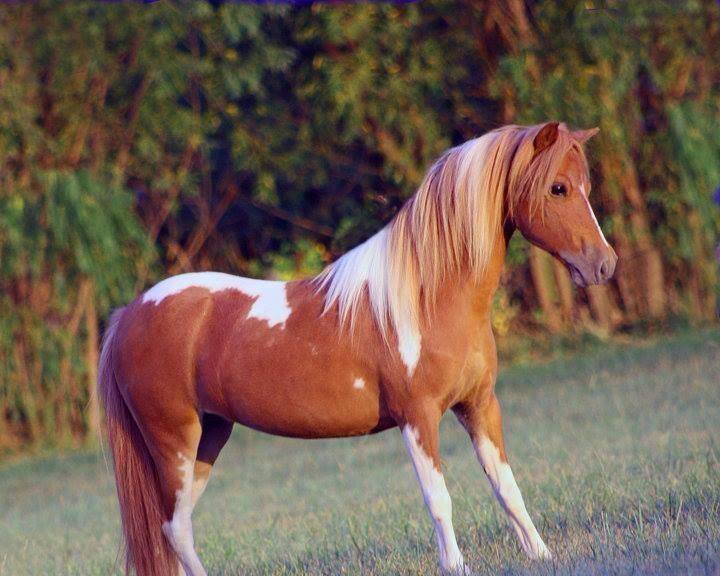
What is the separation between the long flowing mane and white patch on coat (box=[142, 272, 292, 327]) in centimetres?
31

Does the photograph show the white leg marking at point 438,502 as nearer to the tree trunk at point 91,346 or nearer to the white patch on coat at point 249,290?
the white patch on coat at point 249,290

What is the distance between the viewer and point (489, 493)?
7.48m

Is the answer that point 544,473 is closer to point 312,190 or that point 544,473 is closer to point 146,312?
point 146,312

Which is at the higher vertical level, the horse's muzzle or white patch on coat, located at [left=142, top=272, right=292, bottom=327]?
the horse's muzzle

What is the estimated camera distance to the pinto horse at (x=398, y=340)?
461 cm

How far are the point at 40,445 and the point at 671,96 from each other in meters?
7.94

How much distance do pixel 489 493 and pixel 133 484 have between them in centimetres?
274

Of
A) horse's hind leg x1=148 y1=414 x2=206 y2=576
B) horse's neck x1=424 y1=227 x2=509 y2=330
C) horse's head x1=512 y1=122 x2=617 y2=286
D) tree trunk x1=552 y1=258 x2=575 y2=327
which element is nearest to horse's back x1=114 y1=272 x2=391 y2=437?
horse's hind leg x1=148 y1=414 x2=206 y2=576

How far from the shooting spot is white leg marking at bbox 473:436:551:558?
4.69 meters

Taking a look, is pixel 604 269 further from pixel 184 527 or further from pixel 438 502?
pixel 184 527

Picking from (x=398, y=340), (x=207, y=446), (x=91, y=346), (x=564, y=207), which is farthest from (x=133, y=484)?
(x=91, y=346)

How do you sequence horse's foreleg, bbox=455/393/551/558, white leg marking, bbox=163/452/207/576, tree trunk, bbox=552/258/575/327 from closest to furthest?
1. horse's foreleg, bbox=455/393/551/558
2. white leg marking, bbox=163/452/207/576
3. tree trunk, bbox=552/258/575/327

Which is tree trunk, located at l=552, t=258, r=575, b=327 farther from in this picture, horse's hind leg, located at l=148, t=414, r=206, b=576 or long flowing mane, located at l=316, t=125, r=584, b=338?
long flowing mane, located at l=316, t=125, r=584, b=338

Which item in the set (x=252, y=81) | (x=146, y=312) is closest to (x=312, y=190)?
(x=252, y=81)
